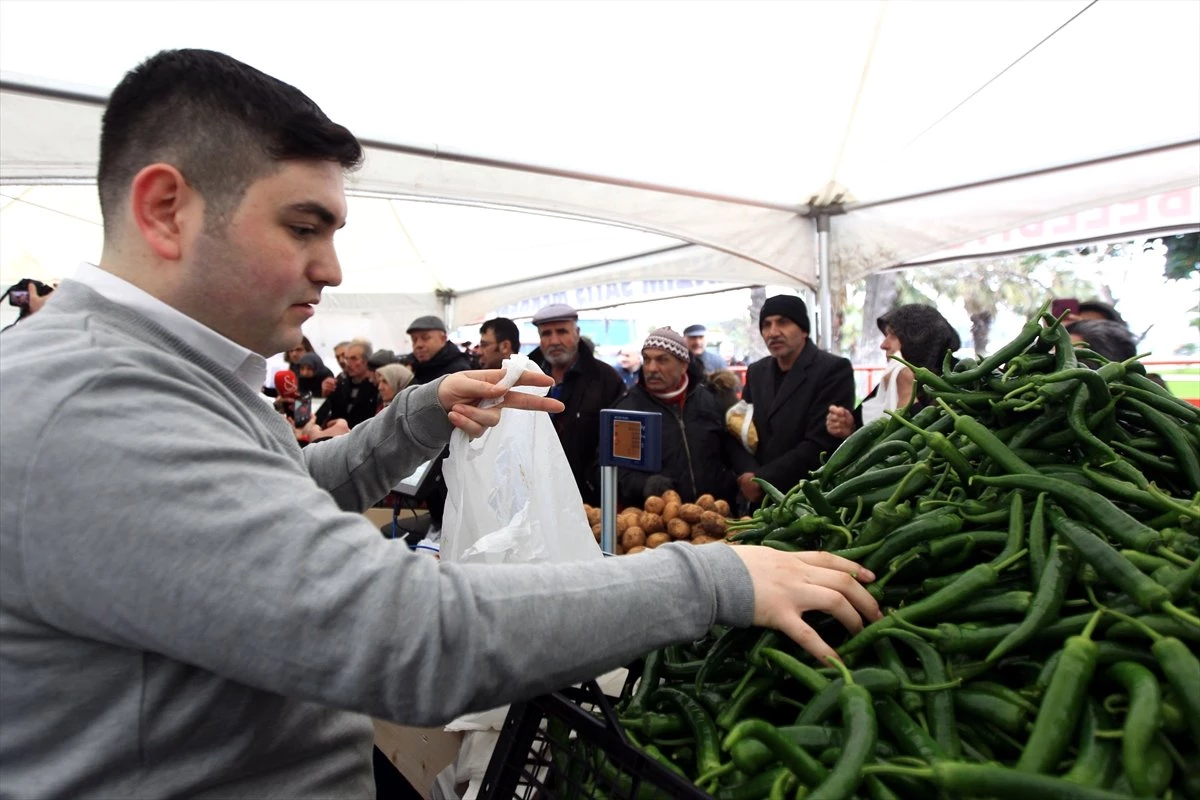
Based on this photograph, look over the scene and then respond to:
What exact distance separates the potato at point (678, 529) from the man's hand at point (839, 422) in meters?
1.00

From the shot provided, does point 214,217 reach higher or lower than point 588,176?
lower

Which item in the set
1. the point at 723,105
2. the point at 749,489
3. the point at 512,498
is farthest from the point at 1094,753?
the point at 723,105

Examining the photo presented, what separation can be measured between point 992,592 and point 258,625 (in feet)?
3.35

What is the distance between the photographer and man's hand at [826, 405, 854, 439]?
12.7 ft

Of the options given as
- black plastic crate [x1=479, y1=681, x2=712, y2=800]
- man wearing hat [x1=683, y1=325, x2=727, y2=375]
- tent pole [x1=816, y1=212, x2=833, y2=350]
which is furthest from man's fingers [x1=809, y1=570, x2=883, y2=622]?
man wearing hat [x1=683, y1=325, x2=727, y2=375]

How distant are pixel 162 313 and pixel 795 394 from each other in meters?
3.50

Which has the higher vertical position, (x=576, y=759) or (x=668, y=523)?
(x=576, y=759)

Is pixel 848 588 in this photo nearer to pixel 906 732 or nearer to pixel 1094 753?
pixel 906 732

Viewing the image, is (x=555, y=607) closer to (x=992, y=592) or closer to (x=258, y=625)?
(x=258, y=625)

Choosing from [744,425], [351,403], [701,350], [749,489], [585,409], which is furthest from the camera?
[701,350]

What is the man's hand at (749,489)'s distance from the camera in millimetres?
3834

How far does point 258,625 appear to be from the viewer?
77cm

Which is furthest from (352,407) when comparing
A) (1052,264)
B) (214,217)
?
(1052,264)

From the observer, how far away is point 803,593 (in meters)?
1.04
